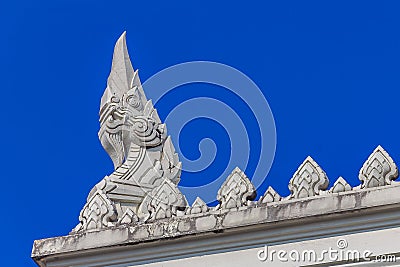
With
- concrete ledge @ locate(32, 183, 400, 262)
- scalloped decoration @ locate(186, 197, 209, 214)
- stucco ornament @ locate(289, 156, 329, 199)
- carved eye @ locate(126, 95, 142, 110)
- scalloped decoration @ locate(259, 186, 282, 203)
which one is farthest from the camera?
carved eye @ locate(126, 95, 142, 110)

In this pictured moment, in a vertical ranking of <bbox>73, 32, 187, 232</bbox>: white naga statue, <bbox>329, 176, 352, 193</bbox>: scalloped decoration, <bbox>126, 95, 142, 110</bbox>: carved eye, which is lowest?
<bbox>329, 176, 352, 193</bbox>: scalloped decoration

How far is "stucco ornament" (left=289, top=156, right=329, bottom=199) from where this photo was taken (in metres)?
12.6

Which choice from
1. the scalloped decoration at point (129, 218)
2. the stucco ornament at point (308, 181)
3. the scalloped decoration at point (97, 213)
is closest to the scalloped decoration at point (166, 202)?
the scalloped decoration at point (129, 218)

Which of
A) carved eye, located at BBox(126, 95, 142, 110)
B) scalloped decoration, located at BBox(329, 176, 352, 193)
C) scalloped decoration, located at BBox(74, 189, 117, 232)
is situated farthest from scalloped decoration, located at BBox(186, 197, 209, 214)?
carved eye, located at BBox(126, 95, 142, 110)

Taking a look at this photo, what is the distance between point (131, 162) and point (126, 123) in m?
0.63

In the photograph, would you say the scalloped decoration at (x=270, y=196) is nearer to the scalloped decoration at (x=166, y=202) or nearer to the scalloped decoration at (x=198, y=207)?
the scalloped decoration at (x=198, y=207)

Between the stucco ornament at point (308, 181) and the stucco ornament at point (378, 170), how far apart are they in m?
0.41

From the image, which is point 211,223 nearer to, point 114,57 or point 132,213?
point 132,213

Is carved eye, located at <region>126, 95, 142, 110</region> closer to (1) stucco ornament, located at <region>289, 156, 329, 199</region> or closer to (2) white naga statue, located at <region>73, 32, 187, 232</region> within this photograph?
(2) white naga statue, located at <region>73, 32, 187, 232</region>

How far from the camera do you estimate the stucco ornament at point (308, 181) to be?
41.4 ft

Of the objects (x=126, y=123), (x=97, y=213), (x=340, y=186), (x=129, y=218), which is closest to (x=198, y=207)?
(x=129, y=218)

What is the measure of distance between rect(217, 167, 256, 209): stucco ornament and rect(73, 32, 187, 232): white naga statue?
0.56 meters

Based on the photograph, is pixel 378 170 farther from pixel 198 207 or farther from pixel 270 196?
A: pixel 198 207

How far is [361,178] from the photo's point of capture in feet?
Result: 40.8
